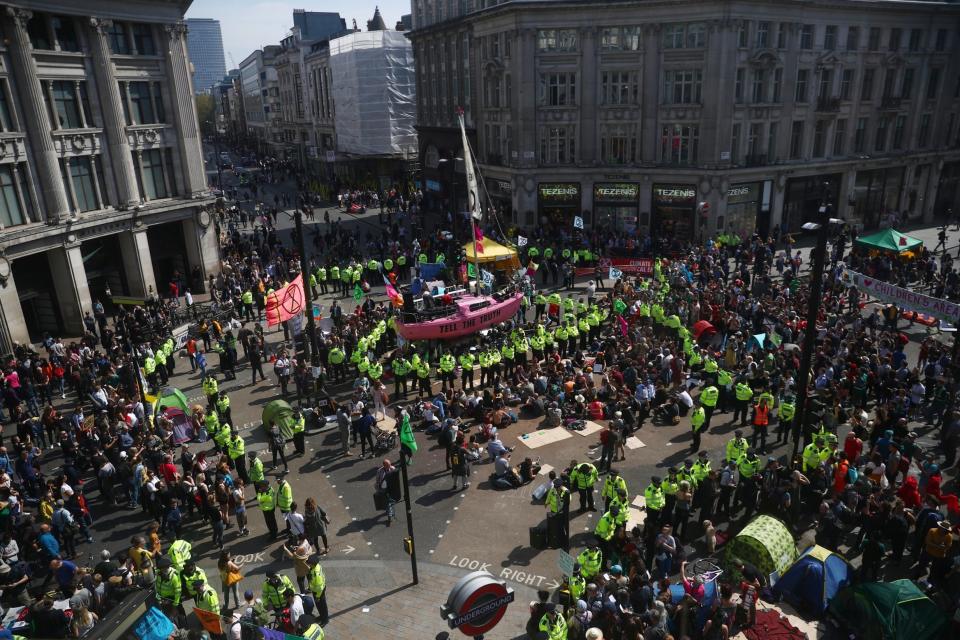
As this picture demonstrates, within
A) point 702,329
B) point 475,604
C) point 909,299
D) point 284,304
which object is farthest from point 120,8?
point 909,299

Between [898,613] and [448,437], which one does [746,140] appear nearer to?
[448,437]

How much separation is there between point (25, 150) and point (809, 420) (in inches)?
1309

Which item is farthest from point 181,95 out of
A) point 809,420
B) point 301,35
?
point 301,35

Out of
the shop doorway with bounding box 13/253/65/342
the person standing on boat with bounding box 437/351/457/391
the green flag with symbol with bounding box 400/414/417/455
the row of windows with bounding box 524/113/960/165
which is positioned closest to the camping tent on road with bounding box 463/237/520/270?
the person standing on boat with bounding box 437/351/457/391

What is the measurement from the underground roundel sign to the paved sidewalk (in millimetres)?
2516

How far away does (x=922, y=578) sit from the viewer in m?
14.4

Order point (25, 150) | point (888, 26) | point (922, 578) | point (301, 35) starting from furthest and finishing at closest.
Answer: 1. point (301, 35)
2. point (888, 26)
3. point (25, 150)
4. point (922, 578)

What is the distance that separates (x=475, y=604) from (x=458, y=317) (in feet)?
57.6

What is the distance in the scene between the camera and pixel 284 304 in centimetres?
2528

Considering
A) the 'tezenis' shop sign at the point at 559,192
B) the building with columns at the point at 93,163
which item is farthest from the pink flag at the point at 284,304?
the 'tezenis' shop sign at the point at 559,192

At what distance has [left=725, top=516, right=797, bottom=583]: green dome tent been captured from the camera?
13.5 meters

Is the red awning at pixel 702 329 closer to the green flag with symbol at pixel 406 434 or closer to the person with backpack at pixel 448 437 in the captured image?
the person with backpack at pixel 448 437

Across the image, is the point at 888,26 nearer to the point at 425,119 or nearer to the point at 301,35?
the point at 425,119

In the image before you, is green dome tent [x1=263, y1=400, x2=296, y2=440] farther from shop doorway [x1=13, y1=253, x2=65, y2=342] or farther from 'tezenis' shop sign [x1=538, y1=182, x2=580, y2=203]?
'tezenis' shop sign [x1=538, y1=182, x2=580, y2=203]
